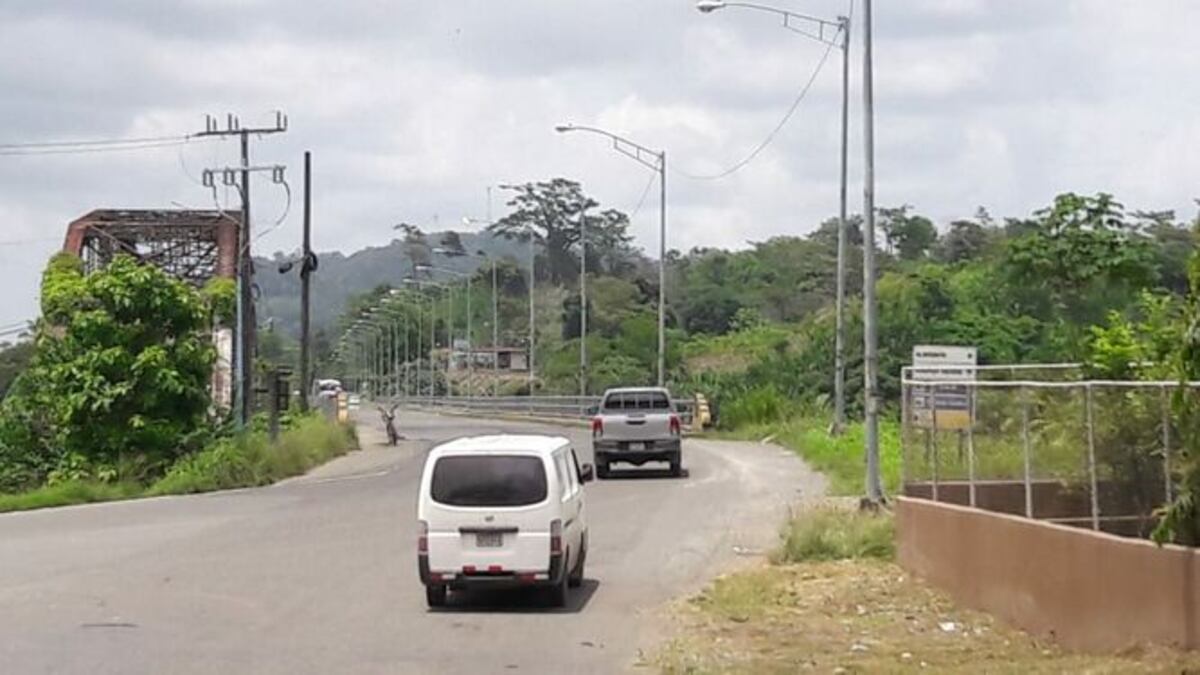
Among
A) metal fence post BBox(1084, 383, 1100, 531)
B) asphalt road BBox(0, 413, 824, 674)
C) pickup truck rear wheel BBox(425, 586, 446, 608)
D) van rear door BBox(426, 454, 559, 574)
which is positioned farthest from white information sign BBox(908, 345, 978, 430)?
pickup truck rear wheel BBox(425, 586, 446, 608)

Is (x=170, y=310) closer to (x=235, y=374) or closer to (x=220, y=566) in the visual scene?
(x=235, y=374)

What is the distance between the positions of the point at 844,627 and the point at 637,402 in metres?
23.8

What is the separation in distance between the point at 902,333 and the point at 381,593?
37.5 meters

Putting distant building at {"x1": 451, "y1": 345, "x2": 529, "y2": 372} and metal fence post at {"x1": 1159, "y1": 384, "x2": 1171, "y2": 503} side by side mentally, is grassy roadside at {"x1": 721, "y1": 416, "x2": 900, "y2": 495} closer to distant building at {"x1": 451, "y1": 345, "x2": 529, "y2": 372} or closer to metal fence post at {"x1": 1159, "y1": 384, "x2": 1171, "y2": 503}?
metal fence post at {"x1": 1159, "y1": 384, "x2": 1171, "y2": 503}

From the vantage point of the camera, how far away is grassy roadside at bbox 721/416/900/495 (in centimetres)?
3459

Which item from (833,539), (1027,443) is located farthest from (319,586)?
(1027,443)

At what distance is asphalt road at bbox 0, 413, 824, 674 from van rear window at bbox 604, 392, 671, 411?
7.86ft

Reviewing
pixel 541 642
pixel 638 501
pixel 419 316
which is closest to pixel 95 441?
pixel 638 501

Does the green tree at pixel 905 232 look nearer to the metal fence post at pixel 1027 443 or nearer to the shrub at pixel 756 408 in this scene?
the shrub at pixel 756 408

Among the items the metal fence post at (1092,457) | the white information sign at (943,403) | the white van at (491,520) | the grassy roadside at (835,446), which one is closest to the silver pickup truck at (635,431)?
the grassy roadside at (835,446)

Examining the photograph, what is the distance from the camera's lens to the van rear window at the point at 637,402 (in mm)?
40844

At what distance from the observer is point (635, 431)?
4034 cm

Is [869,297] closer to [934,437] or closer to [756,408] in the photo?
[934,437]

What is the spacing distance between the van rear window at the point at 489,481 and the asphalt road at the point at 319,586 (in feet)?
3.68
